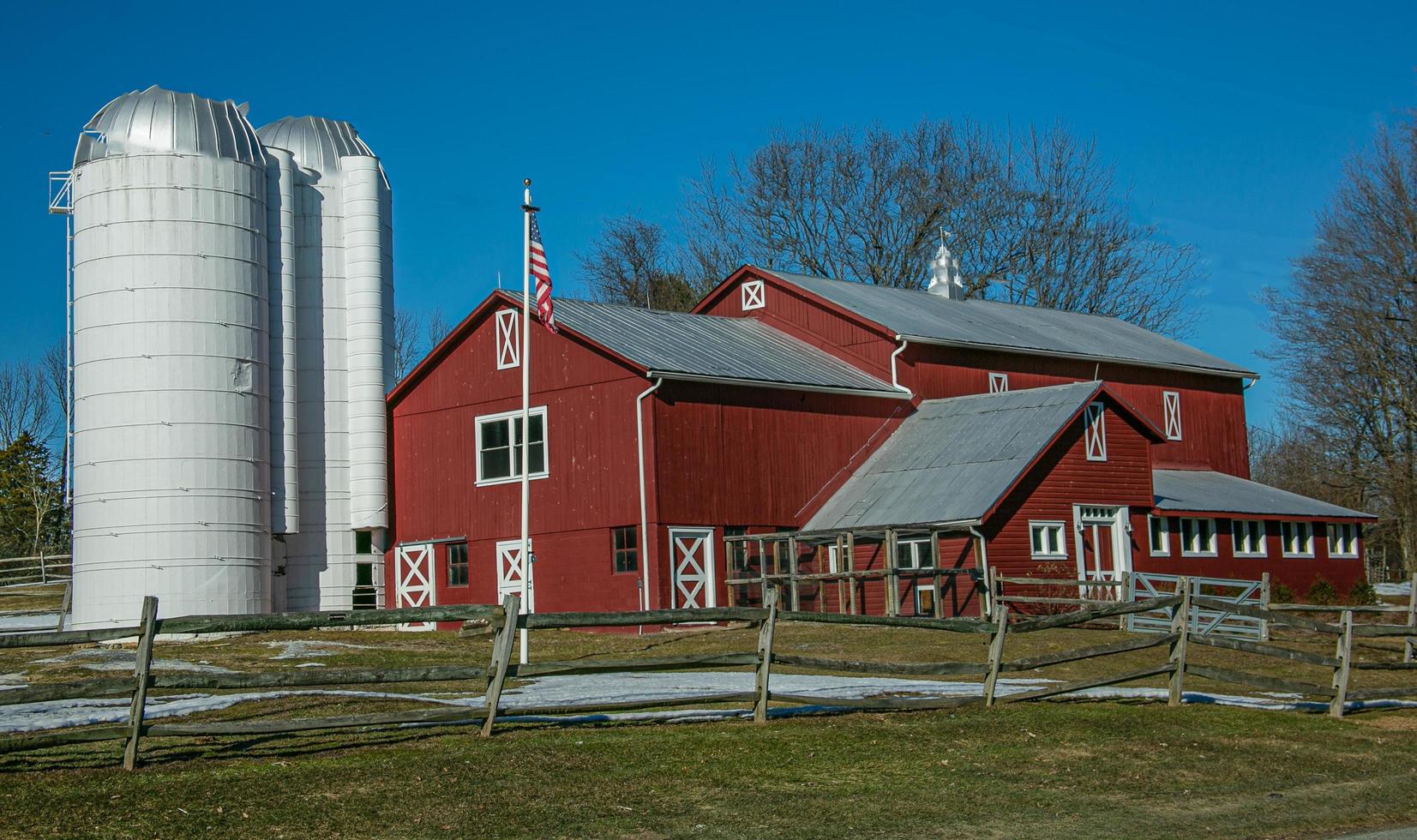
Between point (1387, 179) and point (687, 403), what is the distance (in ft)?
102

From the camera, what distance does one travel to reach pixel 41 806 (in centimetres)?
1057

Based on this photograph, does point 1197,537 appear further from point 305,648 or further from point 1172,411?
point 305,648

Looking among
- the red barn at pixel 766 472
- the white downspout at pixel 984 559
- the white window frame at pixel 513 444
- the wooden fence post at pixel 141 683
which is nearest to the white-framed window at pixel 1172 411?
the red barn at pixel 766 472

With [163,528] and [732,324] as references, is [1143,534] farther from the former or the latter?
[163,528]

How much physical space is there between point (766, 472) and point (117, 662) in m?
15.0

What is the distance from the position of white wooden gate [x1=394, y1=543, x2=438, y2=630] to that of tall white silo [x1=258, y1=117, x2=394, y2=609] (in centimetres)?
81

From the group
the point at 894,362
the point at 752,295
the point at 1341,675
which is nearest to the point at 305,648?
the point at 1341,675

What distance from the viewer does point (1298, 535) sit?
139ft

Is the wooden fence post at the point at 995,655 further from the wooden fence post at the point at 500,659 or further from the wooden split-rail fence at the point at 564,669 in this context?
the wooden fence post at the point at 500,659

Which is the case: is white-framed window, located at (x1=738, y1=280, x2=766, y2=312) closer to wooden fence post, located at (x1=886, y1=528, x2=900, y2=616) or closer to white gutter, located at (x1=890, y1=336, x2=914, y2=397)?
white gutter, located at (x1=890, y1=336, x2=914, y2=397)

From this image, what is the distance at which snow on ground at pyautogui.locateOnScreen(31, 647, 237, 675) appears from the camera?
22.7 meters

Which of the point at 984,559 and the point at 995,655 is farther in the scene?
the point at 984,559

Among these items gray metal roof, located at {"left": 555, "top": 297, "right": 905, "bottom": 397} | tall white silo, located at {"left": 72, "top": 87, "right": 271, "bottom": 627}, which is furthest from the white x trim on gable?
tall white silo, located at {"left": 72, "top": 87, "right": 271, "bottom": 627}

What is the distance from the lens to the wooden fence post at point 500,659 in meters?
13.5
